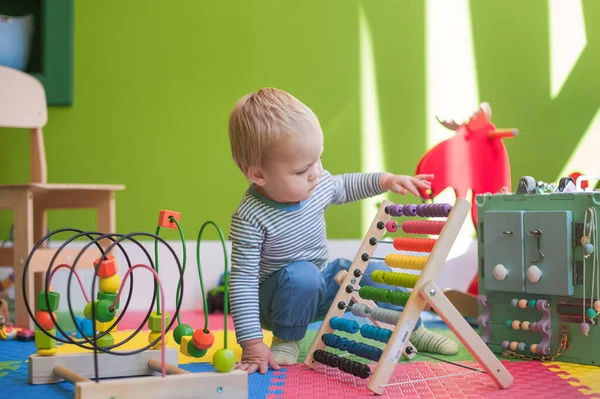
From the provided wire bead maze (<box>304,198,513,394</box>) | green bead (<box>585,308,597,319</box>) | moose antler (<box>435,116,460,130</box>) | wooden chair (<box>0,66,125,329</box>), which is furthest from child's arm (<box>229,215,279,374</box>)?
moose antler (<box>435,116,460,130</box>)

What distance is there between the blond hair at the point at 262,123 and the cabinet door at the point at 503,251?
42 cm

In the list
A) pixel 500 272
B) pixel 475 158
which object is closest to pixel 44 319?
pixel 500 272

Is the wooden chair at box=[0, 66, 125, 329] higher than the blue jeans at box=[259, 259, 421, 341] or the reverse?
higher

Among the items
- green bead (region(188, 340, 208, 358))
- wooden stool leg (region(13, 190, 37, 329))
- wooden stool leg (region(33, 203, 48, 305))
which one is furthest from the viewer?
wooden stool leg (region(33, 203, 48, 305))

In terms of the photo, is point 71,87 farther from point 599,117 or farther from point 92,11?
point 599,117

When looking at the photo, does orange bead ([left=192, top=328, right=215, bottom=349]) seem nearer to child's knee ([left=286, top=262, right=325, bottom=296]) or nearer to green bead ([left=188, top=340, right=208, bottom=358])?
green bead ([left=188, top=340, right=208, bottom=358])

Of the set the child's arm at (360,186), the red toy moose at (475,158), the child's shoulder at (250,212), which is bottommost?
the child's shoulder at (250,212)

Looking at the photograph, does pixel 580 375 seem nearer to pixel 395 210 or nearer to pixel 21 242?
pixel 395 210

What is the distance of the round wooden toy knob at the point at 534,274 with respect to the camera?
1.30m

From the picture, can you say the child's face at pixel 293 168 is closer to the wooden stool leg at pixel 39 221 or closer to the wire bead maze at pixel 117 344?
the wire bead maze at pixel 117 344

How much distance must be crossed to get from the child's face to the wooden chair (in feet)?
2.41

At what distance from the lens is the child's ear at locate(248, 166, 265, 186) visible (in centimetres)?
128

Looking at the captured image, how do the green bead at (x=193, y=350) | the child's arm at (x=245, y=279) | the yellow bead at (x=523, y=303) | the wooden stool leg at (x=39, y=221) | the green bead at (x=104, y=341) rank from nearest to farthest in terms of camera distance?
the green bead at (x=193, y=350) < the green bead at (x=104, y=341) < the child's arm at (x=245, y=279) < the yellow bead at (x=523, y=303) < the wooden stool leg at (x=39, y=221)

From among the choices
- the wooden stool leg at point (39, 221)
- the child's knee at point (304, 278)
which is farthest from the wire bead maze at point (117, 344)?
the wooden stool leg at point (39, 221)
